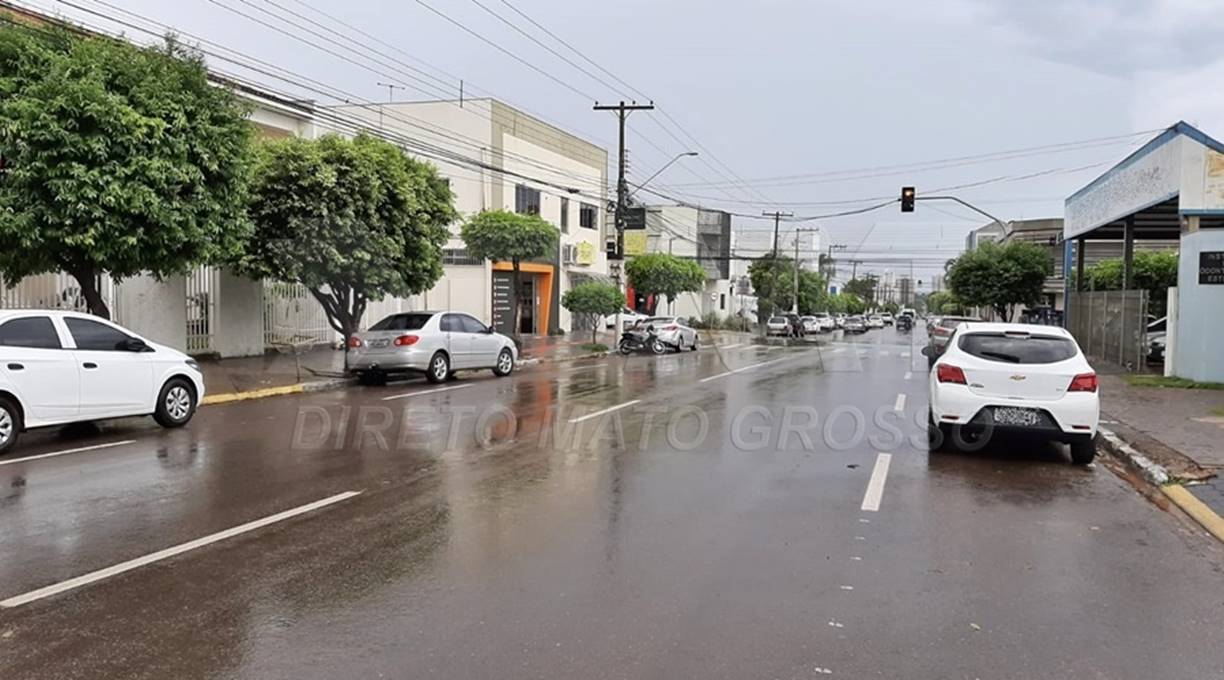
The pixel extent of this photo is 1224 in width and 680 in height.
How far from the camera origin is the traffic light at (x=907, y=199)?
30.0m

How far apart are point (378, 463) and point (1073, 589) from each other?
21.1ft

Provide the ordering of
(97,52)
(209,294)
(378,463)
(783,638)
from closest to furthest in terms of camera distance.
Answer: (783,638)
(378,463)
(97,52)
(209,294)

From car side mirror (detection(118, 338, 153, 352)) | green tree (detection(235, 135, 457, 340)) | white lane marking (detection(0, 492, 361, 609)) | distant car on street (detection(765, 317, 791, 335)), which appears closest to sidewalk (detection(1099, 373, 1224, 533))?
white lane marking (detection(0, 492, 361, 609))

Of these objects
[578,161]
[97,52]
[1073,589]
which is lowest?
[1073,589]

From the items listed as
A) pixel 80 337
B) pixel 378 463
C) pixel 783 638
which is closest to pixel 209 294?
pixel 80 337

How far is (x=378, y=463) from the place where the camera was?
8.93 m

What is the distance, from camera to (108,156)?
484 inches

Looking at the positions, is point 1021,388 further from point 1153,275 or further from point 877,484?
point 1153,275

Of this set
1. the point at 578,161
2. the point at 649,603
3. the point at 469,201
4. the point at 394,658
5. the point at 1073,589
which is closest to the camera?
the point at 394,658

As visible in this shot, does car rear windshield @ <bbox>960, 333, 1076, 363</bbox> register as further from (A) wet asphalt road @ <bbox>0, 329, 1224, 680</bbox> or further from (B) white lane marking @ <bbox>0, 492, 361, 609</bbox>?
(B) white lane marking @ <bbox>0, 492, 361, 609</bbox>

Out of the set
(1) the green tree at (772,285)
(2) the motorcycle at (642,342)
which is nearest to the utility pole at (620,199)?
(2) the motorcycle at (642,342)

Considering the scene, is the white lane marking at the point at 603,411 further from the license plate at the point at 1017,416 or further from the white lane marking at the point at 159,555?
the license plate at the point at 1017,416

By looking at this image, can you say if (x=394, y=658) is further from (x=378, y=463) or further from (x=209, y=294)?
(x=209, y=294)

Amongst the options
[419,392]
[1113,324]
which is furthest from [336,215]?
[1113,324]
